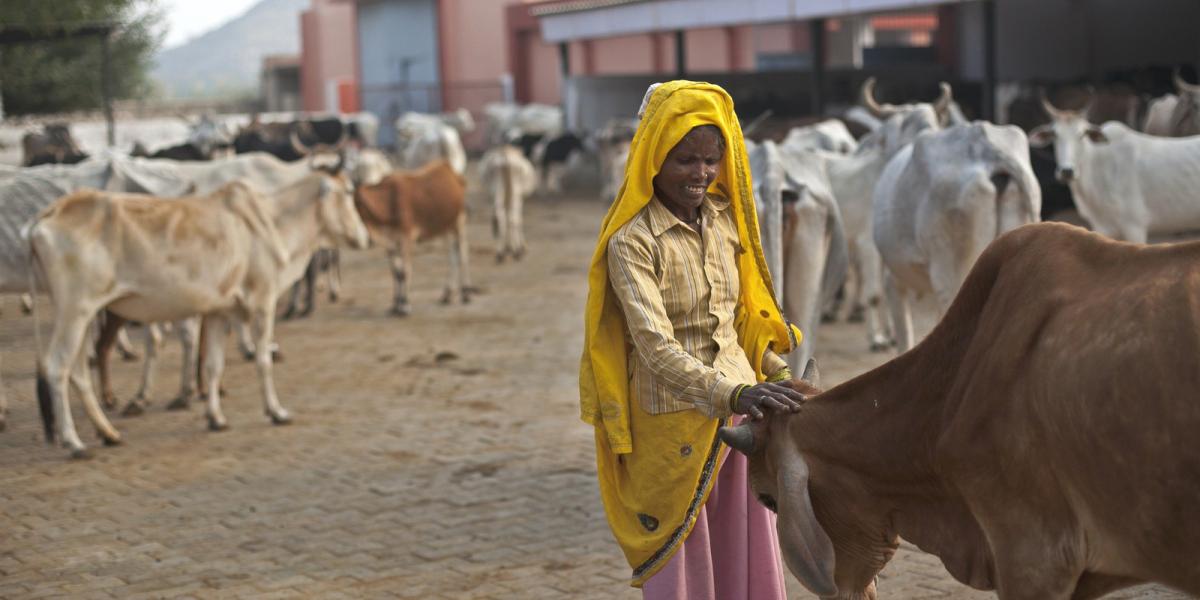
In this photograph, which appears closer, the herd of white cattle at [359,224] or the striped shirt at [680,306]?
the striped shirt at [680,306]

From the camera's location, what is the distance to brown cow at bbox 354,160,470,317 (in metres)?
13.8

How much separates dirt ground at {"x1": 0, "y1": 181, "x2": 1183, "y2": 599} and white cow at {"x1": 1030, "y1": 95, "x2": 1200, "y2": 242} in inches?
81.9

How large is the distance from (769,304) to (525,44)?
1455 inches

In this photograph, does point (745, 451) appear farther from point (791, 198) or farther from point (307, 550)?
point (791, 198)

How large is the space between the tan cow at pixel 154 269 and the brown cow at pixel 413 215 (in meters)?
4.31

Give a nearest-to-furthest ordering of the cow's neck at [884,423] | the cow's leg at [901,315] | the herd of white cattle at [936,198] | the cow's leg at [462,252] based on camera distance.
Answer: the cow's neck at [884,423] < the herd of white cattle at [936,198] < the cow's leg at [901,315] < the cow's leg at [462,252]

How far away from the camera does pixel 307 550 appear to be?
6.21 metres

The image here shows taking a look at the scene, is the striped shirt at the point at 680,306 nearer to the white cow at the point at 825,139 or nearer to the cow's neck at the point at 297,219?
the cow's neck at the point at 297,219

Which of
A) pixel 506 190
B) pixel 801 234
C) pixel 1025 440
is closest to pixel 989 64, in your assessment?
pixel 506 190

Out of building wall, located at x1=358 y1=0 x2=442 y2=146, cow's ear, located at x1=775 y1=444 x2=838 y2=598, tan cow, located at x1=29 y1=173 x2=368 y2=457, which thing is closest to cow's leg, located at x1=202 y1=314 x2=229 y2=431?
tan cow, located at x1=29 y1=173 x2=368 y2=457

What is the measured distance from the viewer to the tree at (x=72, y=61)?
2567 centimetres

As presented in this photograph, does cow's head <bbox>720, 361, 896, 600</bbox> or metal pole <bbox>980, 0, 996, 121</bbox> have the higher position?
metal pole <bbox>980, 0, 996, 121</bbox>

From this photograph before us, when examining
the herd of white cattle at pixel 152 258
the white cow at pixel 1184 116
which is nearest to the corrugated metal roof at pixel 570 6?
the white cow at pixel 1184 116

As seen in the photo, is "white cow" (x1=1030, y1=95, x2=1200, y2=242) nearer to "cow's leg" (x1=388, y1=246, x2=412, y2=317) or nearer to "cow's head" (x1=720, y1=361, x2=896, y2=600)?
"cow's leg" (x1=388, y1=246, x2=412, y2=317)
